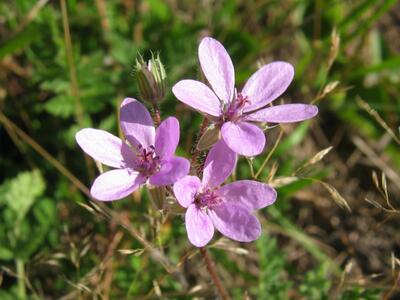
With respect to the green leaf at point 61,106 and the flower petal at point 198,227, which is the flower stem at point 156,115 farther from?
the green leaf at point 61,106

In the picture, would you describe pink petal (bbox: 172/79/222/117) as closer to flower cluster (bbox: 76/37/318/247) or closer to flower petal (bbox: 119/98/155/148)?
flower cluster (bbox: 76/37/318/247)

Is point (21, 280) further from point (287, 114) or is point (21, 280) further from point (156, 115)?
point (287, 114)

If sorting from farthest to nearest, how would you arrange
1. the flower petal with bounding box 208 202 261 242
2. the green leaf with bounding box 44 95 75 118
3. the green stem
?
the green leaf with bounding box 44 95 75 118 → the green stem → the flower petal with bounding box 208 202 261 242

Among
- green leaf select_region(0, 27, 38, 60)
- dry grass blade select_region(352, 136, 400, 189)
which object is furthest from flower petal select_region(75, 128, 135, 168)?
dry grass blade select_region(352, 136, 400, 189)

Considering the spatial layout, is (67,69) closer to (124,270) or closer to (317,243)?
(124,270)

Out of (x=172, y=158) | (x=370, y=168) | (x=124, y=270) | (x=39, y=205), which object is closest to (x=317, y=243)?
(x=370, y=168)

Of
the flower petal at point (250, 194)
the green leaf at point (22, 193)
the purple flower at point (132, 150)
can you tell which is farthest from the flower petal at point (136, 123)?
the green leaf at point (22, 193)

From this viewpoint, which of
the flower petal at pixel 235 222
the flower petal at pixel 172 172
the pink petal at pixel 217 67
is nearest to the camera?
the flower petal at pixel 172 172
